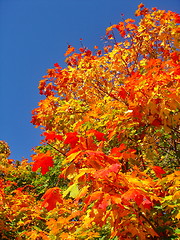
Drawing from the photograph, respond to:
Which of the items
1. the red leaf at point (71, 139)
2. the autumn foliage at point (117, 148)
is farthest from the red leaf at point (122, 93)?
the red leaf at point (71, 139)

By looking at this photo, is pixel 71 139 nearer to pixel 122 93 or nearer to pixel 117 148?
pixel 117 148

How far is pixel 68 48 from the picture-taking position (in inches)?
336

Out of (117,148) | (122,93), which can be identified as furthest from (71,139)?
(122,93)

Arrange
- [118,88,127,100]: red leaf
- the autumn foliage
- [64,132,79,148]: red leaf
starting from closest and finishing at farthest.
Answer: the autumn foliage → [64,132,79,148]: red leaf → [118,88,127,100]: red leaf

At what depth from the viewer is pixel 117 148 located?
258cm

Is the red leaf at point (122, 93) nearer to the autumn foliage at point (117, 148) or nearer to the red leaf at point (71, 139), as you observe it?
the autumn foliage at point (117, 148)

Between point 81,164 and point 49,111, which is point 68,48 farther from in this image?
point 81,164

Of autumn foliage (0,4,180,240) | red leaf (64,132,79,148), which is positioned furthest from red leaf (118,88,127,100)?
red leaf (64,132,79,148)

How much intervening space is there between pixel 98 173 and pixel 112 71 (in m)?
5.23

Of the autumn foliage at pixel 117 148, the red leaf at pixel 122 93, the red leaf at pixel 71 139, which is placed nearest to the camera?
the autumn foliage at pixel 117 148

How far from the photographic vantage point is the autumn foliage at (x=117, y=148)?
2.36 meters

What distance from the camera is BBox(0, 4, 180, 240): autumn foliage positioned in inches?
92.8

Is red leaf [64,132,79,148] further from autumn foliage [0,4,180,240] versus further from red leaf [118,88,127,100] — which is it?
red leaf [118,88,127,100]

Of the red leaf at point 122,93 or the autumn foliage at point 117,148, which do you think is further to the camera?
the red leaf at point 122,93
